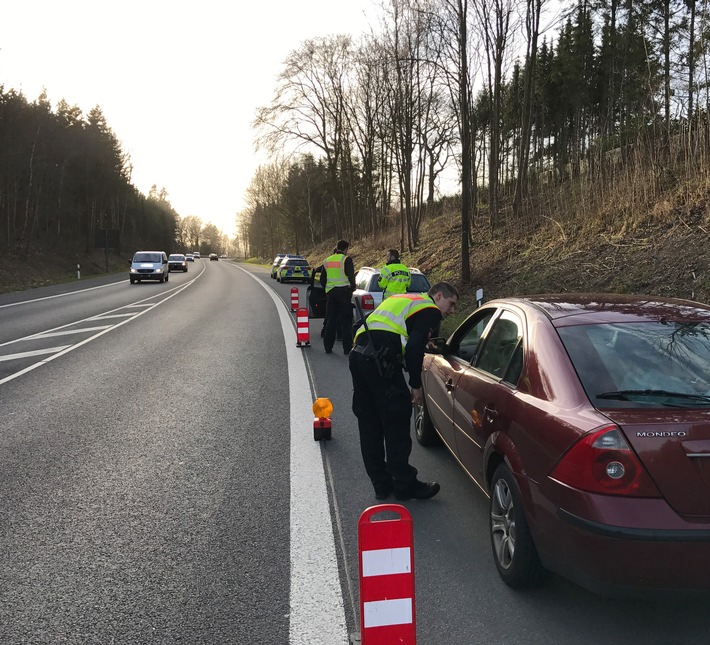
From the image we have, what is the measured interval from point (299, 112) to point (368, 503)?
3903 cm

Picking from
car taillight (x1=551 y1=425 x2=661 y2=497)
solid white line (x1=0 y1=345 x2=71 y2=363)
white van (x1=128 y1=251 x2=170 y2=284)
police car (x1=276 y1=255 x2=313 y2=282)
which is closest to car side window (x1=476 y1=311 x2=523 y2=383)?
car taillight (x1=551 y1=425 x2=661 y2=497)

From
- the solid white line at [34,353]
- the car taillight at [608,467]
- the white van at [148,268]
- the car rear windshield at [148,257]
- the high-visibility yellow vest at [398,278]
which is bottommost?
the solid white line at [34,353]

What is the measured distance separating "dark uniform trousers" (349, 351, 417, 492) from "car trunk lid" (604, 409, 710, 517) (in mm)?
1811

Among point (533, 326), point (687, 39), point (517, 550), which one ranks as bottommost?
point (517, 550)

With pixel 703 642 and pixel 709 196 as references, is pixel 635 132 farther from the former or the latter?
pixel 703 642

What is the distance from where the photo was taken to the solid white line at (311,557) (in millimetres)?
2674

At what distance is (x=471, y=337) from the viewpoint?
4.56 meters

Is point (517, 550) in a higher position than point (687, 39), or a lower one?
lower

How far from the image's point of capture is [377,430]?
4223mm

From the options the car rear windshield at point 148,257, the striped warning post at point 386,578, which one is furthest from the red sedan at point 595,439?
the car rear windshield at point 148,257

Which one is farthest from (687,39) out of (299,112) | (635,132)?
(299,112)

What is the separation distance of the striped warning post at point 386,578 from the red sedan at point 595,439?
86 centimetres

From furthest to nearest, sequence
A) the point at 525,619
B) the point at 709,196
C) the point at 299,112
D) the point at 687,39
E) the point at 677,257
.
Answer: the point at 299,112 < the point at 687,39 < the point at 709,196 < the point at 677,257 < the point at 525,619

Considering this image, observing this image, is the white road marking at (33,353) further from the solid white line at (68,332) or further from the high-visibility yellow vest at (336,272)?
the high-visibility yellow vest at (336,272)
